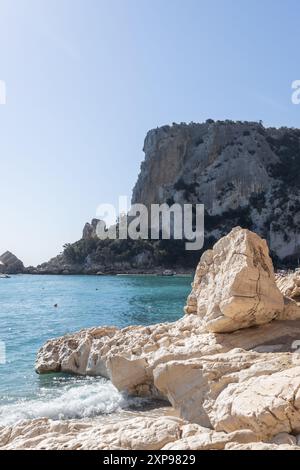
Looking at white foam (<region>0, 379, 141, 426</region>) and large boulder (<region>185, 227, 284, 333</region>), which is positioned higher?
large boulder (<region>185, 227, 284, 333</region>)

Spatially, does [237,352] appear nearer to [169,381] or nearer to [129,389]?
[169,381]

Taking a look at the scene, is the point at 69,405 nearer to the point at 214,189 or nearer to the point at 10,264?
the point at 214,189

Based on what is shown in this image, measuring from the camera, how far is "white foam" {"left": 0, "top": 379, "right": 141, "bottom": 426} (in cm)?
1128

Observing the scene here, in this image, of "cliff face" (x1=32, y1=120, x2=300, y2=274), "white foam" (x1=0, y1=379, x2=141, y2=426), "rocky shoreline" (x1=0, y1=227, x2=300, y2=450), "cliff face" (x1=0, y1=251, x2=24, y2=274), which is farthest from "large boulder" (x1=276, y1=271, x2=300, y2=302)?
"cliff face" (x1=0, y1=251, x2=24, y2=274)

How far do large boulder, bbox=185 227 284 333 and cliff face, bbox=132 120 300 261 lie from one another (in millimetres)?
82337

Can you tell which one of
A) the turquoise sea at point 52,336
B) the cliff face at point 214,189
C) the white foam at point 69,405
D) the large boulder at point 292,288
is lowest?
the turquoise sea at point 52,336

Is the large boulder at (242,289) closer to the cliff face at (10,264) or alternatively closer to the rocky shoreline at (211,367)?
the rocky shoreline at (211,367)

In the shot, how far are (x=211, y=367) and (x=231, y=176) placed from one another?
318 ft

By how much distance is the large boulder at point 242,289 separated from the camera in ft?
35.9

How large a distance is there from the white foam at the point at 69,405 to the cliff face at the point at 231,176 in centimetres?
8298

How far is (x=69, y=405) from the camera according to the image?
38.7ft

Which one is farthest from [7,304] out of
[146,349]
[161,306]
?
[146,349]

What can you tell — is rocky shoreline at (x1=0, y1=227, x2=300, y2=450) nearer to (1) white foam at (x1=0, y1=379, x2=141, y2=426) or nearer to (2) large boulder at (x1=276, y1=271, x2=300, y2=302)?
(2) large boulder at (x1=276, y1=271, x2=300, y2=302)

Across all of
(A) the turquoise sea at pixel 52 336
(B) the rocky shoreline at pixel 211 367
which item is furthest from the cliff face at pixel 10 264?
(B) the rocky shoreline at pixel 211 367
